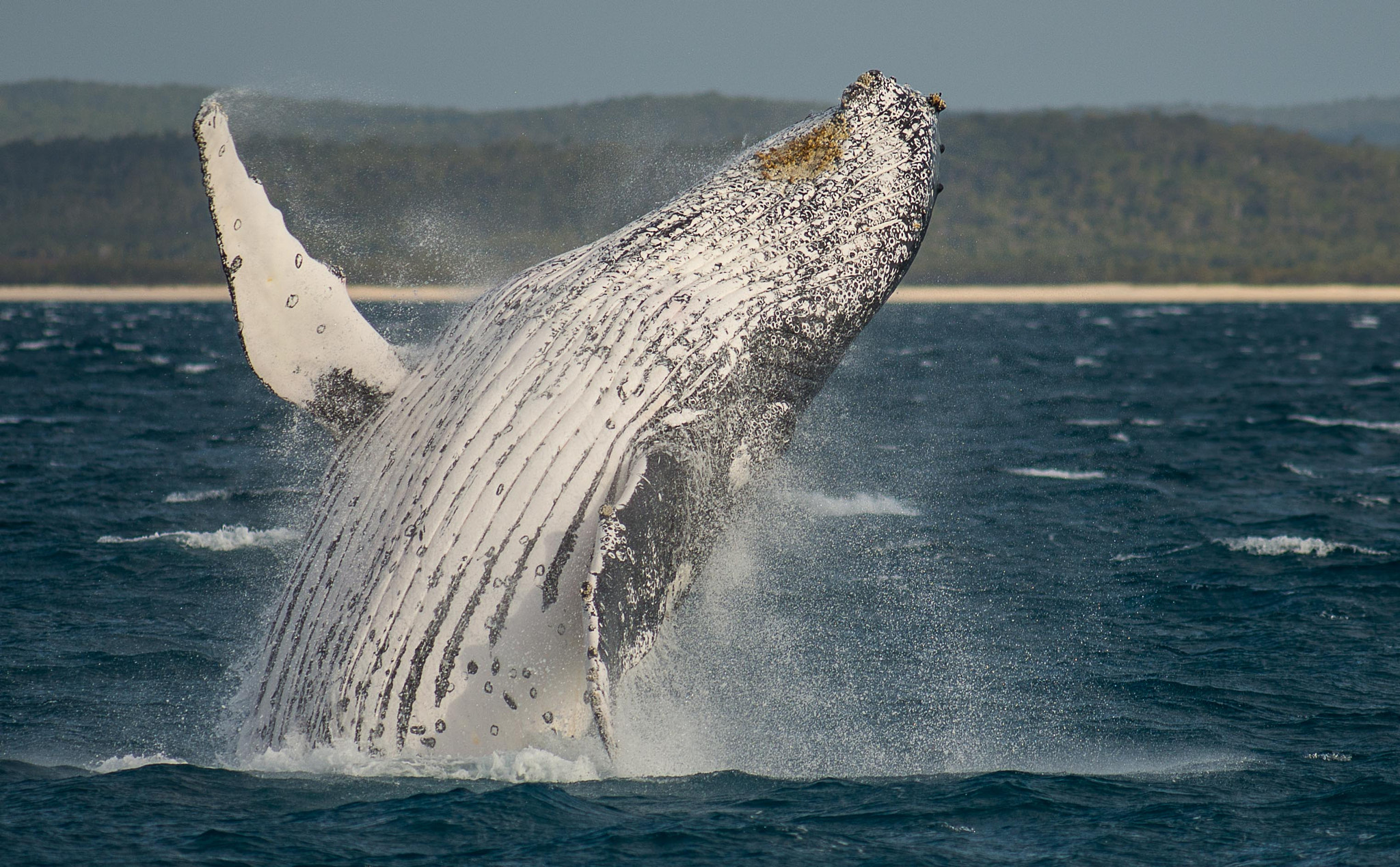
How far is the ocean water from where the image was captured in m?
6.67

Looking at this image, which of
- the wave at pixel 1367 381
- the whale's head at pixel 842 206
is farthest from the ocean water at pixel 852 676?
the wave at pixel 1367 381

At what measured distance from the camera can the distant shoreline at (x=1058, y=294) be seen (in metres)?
158

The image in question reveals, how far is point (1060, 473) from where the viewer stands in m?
20.6

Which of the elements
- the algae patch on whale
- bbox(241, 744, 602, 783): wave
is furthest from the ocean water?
the algae patch on whale

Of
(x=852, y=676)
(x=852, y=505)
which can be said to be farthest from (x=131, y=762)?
(x=852, y=505)

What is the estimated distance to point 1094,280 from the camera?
7352 inches

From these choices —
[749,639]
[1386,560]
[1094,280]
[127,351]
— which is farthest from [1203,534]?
[1094,280]

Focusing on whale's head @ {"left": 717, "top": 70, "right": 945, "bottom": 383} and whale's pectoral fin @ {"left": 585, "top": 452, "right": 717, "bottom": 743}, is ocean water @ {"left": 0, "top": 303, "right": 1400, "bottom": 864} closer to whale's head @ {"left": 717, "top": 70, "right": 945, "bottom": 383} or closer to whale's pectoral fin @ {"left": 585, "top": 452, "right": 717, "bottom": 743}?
whale's pectoral fin @ {"left": 585, "top": 452, "right": 717, "bottom": 743}

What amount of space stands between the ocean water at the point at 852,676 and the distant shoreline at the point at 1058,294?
420 ft

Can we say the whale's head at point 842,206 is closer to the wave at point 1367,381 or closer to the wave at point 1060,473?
the wave at point 1060,473

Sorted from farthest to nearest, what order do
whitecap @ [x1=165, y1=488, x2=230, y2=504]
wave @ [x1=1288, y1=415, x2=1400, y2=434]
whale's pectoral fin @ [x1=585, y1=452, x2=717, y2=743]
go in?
1. wave @ [x1=1288, y1=415, x2=1400, y2=434]
2. whitecap @ [x1=165, y1=488, x2=230, y2=504]
3. whale's pectoral fin @ [x1=585, y1=452, x2=717, y2=743]

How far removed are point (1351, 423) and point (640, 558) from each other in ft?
83.3

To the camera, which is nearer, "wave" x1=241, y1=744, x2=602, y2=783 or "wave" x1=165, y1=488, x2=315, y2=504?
"wave" x1=241, y1=744, x2=602, y2=783

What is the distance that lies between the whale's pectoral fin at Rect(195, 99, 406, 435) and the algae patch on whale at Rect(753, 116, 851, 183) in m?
2.27
